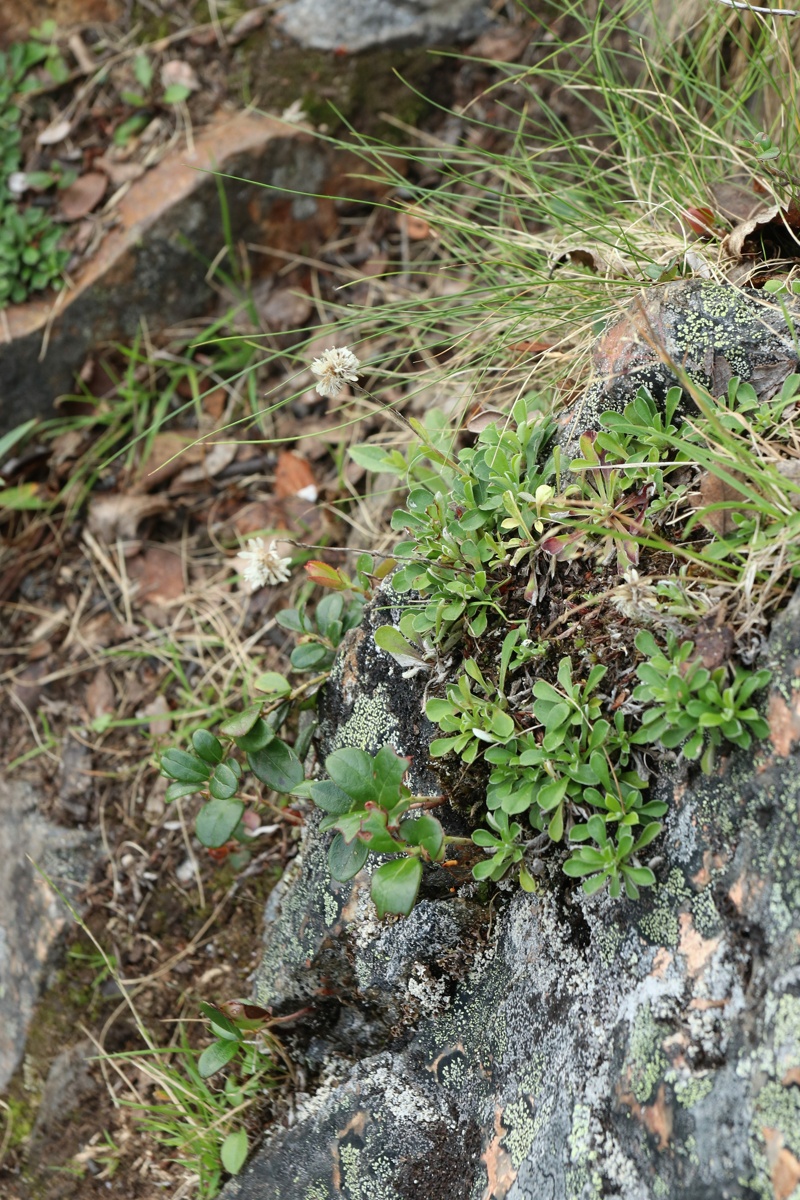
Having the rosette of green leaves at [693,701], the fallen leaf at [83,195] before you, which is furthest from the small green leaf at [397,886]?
the fallen leaf at [83,195]

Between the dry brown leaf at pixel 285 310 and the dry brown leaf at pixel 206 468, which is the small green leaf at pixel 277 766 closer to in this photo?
the dry brown leaf at pixel 206 468

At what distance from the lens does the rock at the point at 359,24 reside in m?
3.80

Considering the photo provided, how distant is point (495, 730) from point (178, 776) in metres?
0.83

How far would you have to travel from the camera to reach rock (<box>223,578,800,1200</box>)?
138cm

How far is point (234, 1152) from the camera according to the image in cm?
220

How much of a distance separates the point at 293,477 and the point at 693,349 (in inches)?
75.0

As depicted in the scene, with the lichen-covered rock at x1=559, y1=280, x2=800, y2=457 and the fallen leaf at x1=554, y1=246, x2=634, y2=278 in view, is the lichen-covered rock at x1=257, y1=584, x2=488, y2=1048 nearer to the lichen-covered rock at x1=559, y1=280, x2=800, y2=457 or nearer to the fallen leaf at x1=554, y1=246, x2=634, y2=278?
the lichen-covered rock at x1=559, y1=280, x2=800, y2=457

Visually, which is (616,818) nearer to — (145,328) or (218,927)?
(218,927)

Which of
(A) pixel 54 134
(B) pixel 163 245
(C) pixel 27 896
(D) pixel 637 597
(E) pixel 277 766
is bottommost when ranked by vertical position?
(C) pixel 27 896

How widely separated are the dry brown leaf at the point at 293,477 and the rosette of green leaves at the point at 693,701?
2025mm

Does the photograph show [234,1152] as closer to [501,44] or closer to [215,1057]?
[215,1057]

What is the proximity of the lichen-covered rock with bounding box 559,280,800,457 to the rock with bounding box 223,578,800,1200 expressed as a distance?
603 mm

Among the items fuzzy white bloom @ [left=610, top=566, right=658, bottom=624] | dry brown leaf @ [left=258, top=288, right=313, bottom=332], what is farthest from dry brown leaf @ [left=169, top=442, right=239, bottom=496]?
fuzzy white bloom @ [left=610, top=566, right=658, bottom=624]

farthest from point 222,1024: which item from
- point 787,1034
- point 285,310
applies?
point 285,310
